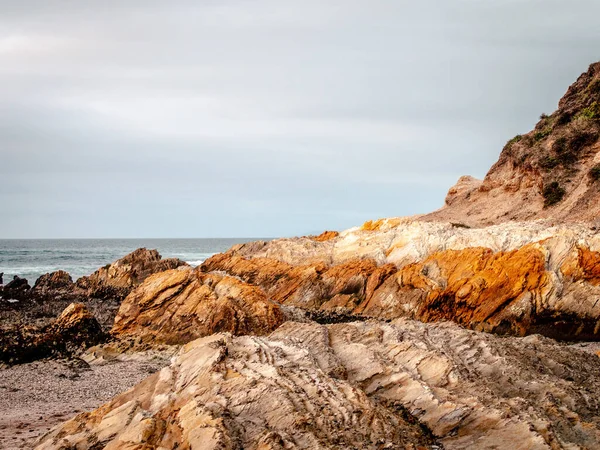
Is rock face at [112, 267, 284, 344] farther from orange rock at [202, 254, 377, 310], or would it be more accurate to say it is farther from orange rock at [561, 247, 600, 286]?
orange rock at [561, 247, 600, 286]

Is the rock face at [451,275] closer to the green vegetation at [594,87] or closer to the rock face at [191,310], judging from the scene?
the rock face at [191,310]

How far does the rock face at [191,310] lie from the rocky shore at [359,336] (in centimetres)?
10

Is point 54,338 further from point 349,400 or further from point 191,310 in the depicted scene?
point 349,400

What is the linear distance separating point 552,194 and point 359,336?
113ft

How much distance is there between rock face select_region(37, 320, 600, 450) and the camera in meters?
10.4

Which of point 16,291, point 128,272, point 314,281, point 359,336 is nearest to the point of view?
point 359,336

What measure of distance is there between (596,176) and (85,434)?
4100cm

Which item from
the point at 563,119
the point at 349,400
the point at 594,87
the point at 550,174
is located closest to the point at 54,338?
the point at 349,400

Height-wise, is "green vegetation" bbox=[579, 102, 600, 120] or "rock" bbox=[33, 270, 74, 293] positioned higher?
"green vegetation" bbox=[579, 102, 600, 120]

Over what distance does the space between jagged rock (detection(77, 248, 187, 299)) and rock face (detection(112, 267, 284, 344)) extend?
75.2 ft

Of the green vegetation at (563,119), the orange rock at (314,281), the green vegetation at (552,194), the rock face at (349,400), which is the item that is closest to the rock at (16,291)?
the orange rock at (314,281)

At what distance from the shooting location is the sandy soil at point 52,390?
15.2 meters

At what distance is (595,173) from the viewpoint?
41844 mm

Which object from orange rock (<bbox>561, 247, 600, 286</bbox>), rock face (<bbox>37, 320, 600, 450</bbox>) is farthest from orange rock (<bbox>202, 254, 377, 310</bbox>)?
rock face (<bbox>37, 320, 600, 450</bbox>)
